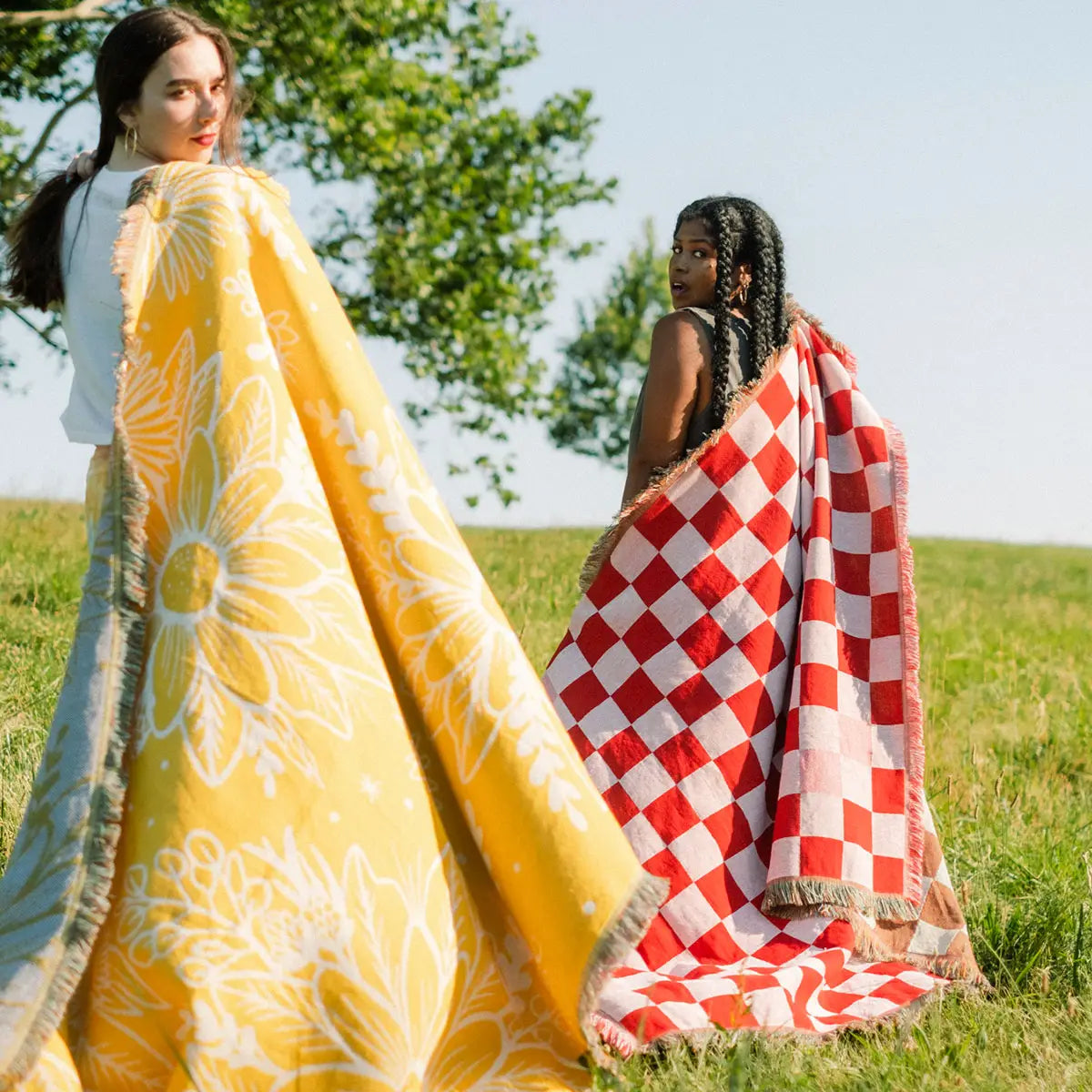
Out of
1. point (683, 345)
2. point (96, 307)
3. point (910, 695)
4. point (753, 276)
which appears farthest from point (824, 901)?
point (96, 307)

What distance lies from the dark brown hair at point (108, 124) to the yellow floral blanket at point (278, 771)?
0.25 meters

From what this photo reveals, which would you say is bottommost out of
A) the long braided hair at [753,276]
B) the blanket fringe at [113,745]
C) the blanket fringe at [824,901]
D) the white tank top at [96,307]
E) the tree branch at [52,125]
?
the blanket fringe at [824,901]

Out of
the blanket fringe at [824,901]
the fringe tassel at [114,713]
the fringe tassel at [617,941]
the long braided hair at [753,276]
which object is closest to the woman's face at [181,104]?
the fringe tassel at [114,713]

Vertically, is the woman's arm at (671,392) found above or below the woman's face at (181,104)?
below

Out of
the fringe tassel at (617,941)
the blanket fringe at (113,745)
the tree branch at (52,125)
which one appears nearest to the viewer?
the blanket fringe at (113,745)

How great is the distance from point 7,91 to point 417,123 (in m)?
3.40

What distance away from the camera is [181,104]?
2.72 metres

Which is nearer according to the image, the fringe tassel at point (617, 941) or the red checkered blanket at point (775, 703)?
the fringe tassel at point (617, 941)

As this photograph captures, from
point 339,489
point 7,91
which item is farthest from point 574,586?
point 7,91

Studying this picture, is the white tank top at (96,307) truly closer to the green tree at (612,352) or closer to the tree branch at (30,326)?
the tree branch at (30,326)

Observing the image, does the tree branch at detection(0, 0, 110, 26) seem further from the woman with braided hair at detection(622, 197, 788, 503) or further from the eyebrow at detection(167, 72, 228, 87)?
the eyebrow at detection(167, 72, 228, 87)

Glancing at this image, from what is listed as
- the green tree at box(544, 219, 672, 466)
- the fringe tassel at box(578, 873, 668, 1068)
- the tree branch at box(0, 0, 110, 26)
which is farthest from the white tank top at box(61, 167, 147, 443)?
the green tree at box(544, 219, 672, 466)

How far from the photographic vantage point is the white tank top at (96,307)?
8.72 ft

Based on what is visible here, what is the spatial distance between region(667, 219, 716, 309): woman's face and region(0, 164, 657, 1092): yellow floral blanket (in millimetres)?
1283
